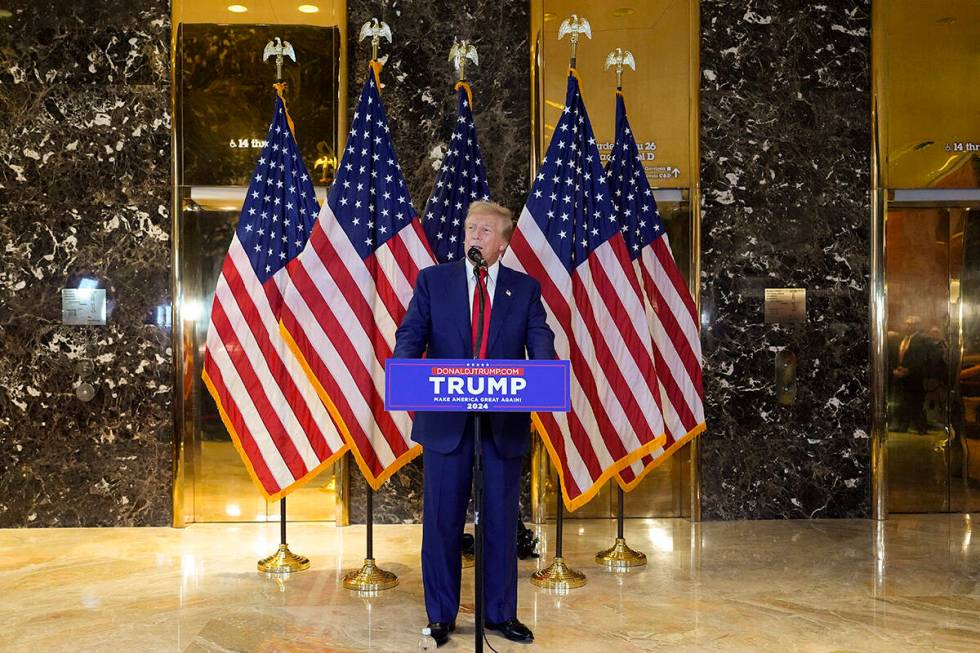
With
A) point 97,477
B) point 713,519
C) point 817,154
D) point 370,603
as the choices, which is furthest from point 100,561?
point 817,154

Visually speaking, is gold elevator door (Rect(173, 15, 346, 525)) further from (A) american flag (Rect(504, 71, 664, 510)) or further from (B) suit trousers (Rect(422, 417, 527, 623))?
(B) suit trousers (Rect(422, 417, 527, 623))

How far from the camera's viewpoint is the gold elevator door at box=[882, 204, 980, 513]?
22.3 feet

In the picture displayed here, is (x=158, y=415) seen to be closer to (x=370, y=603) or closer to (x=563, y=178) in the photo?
(x=370, y=603)

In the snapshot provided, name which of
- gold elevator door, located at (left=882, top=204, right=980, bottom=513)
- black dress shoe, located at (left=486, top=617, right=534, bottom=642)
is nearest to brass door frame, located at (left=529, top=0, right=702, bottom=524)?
gold elevator door, located at (left=882, top=204, right=980, bottom=513)

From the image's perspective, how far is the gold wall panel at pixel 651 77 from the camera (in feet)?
21.8

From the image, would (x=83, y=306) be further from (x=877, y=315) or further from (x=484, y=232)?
(x=877, y=315)

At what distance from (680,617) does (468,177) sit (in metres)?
2.65

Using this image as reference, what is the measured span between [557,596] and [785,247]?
3.27 meters

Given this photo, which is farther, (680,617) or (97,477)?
(97,477)

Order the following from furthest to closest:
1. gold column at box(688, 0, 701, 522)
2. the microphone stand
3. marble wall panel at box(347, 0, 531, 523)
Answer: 1. gold column at box(688, 0, 701, 522)
2. marble wall panel at box(347, 0, 531, 523)
3. the microphone stand

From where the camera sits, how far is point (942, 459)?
6832 mm

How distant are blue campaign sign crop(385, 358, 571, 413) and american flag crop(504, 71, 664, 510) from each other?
1.87 m

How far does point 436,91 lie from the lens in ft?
21.4

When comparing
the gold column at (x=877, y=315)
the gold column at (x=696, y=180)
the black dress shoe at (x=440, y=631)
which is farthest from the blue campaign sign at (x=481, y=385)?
the gold column at (x=877, y=315)
